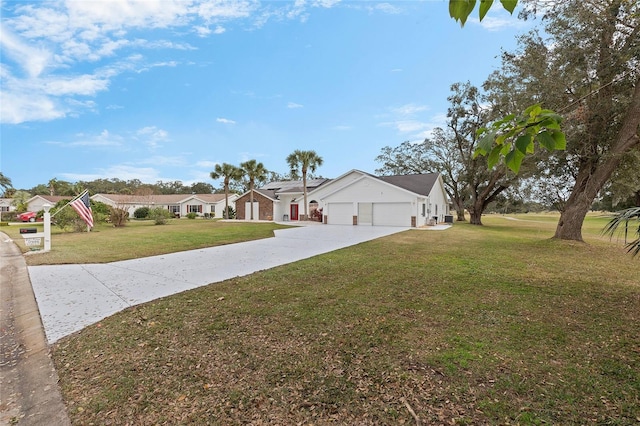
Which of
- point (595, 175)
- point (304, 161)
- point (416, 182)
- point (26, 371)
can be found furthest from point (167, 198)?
point (595, 175)

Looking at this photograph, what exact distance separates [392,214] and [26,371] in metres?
21.1

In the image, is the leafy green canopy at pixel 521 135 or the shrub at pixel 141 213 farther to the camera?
the shrub at pixel 141 213

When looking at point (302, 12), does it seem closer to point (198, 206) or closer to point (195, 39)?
point (195, 39)

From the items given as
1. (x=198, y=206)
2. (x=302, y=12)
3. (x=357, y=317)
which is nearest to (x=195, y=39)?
(x=302, y=12)

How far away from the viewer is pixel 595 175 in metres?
11.1

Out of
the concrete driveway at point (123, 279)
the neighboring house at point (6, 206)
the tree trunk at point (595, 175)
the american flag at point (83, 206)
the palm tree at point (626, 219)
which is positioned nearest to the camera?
the palm tree at point (626, 219)

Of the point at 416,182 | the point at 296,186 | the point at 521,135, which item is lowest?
the point at 521,135

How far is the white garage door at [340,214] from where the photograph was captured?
2373 centimetres

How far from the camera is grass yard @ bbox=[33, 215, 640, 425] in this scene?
2260 millimetres

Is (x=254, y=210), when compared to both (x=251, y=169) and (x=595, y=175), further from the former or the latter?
(x=595, y=175)

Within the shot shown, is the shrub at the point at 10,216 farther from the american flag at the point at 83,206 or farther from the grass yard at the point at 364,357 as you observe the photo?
the grass yard at the point at 364,357

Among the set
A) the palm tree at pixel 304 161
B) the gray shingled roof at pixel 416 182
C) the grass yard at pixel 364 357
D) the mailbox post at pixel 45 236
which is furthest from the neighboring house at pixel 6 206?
the grass yard at pixel 364 357

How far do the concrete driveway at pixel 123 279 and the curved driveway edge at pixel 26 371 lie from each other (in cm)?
17

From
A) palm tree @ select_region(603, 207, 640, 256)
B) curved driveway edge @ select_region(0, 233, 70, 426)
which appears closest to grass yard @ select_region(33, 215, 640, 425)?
curved driveway edge @ select_region(0, 233, 70, 426)
